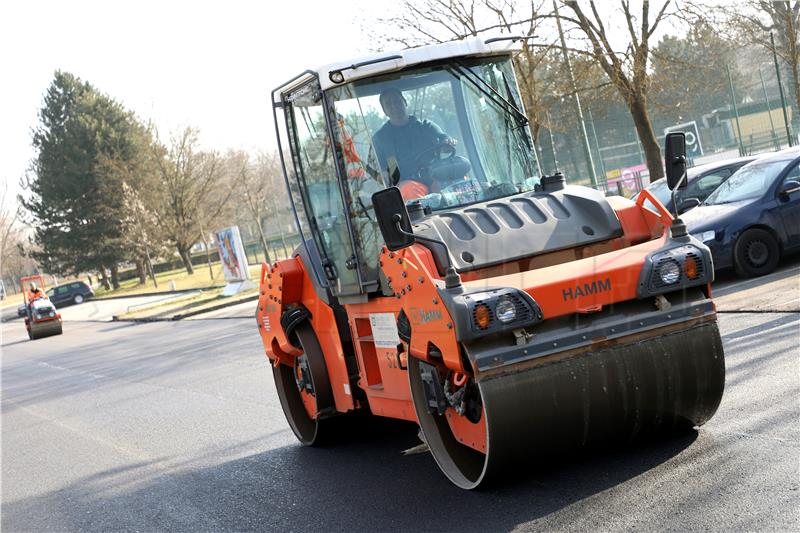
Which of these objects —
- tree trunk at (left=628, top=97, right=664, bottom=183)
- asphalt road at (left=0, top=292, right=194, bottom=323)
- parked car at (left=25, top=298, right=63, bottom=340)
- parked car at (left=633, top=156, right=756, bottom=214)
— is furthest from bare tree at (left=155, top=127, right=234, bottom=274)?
parked car at (left=633, top=156, right=756, bottom=214)

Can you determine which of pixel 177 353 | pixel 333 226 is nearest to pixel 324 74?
pixel 333 226

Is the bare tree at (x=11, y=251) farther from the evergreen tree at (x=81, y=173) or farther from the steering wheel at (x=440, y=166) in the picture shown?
the steering wheel at (x=440, y=166)

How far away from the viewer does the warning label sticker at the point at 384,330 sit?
625cm

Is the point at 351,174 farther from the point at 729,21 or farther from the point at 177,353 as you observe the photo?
the point at 729,21

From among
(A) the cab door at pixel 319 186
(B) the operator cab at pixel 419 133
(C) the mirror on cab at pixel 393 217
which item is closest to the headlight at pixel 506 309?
(C) the mirror on cab at pixel 393 217

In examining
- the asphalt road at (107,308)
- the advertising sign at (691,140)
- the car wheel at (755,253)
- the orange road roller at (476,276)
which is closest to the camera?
the orange road roller at (476,276)

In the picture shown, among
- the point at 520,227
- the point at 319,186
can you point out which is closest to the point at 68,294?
the point at 319,186

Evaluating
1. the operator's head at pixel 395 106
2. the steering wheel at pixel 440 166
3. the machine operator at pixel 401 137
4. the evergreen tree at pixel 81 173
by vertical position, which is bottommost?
the steering wheel at pixel 440 166

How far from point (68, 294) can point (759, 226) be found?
5803 cm

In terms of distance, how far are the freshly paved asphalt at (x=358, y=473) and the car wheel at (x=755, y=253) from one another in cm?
106

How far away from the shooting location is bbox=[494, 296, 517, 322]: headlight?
5051mm

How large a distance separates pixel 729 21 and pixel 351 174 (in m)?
17.6

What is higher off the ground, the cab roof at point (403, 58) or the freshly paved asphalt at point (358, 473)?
the cab roof at point (403, 58)

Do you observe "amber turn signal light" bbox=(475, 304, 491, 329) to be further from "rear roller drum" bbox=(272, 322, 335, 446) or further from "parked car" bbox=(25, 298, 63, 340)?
A: "parked car" bbox=(25, 298, 63, 340)
